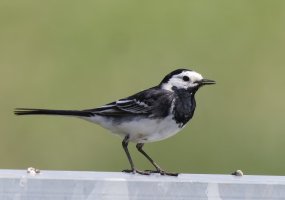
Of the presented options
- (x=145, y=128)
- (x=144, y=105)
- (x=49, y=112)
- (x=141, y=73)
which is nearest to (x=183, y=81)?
(x=144, y=105)

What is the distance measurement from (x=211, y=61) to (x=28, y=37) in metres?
1.70

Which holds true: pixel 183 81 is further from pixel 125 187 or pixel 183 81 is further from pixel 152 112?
pixel 125 187

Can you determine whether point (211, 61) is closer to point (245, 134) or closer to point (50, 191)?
point (245, 134)

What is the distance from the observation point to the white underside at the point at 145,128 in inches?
197

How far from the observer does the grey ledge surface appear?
3365 mm

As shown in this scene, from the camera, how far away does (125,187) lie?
343cm

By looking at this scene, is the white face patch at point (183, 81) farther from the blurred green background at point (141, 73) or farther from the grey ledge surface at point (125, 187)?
the blurred green background at point (141, 73)

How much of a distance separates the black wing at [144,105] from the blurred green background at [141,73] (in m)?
2.95

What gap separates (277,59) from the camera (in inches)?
420

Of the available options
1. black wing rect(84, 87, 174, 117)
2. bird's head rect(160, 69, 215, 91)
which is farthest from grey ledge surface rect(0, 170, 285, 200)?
bird's head rect(160, 69, 215, 91)

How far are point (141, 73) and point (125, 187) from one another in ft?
21.4

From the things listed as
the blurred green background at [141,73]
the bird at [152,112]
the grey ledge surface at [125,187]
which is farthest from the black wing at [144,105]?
the blurred green background at [141,73]

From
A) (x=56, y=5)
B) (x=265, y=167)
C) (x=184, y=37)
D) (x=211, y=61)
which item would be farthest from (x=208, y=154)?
(x=56, y=5)

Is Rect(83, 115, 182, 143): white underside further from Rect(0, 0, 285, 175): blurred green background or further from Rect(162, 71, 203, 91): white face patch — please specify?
Rect(0, 0, 285, 175): blurred green background
